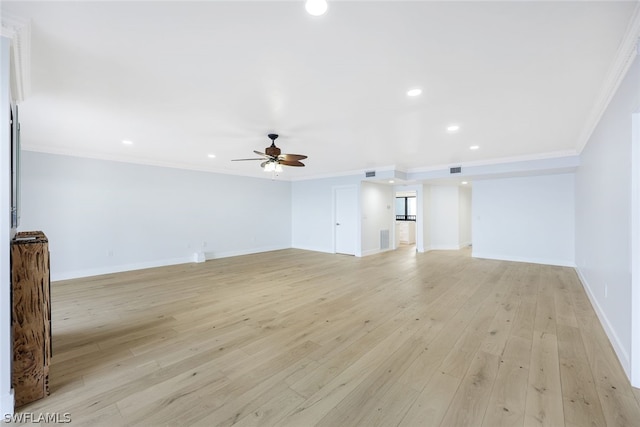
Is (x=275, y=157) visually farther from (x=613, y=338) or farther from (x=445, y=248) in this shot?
(x=445, y=248)

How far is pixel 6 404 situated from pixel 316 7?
3.00 m

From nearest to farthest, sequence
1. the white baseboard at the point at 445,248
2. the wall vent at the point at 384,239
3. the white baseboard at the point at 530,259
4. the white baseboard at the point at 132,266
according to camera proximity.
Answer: the white baseboard at the point at 132,266, the white baseboard at the point at 530,259, the wall vent at the point at 384,239, the white baseboard at the point at 445,248

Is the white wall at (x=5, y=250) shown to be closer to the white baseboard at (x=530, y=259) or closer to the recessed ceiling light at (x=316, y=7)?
the recessed ceiling light at (x=316, y=7)

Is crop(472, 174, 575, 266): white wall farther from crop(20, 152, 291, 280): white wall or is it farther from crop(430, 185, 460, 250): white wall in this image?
crop(20, 152, 291, 280): white wall

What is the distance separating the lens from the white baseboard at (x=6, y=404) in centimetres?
157

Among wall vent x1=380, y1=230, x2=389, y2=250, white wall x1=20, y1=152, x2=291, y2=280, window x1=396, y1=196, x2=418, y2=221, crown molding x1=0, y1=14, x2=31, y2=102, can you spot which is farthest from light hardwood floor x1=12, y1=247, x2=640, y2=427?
window x1=396, y1=196, x2=418, y2=221

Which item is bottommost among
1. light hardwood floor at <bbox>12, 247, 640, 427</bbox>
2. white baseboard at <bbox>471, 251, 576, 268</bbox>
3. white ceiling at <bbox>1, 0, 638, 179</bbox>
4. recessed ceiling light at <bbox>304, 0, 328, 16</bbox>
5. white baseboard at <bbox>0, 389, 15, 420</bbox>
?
light hardwood floor at <bbox>12, 247, 640, 427</bbox>

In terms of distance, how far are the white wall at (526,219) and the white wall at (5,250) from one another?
8.11m

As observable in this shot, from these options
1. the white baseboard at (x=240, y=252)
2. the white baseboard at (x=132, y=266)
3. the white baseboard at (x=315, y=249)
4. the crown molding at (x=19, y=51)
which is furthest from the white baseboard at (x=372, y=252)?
the crown molding at (x=19, y=51)

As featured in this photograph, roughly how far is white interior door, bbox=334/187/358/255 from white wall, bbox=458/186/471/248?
3672 mm

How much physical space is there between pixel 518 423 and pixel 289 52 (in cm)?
283

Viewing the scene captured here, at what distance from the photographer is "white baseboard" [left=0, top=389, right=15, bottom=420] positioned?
1.57 metres

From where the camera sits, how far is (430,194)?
841cm

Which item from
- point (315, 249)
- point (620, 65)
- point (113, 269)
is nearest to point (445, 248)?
point (315, 249)
